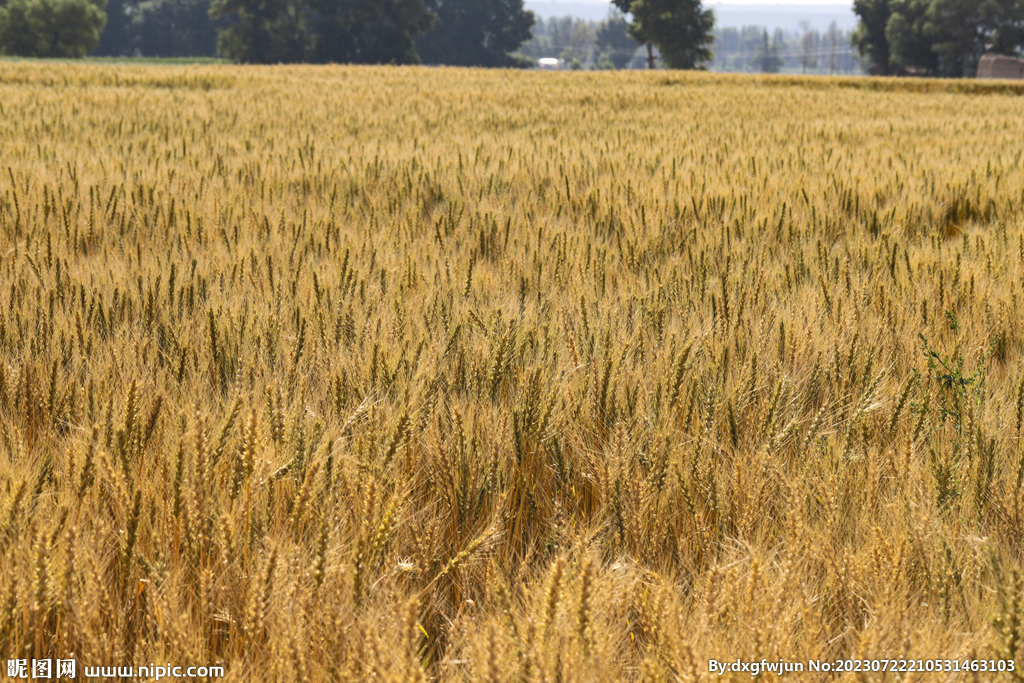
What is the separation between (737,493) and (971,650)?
0.39m

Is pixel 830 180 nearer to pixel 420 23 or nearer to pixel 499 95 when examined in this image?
pixel 499 95

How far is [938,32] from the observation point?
1674 inches

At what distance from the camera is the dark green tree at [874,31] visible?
48.1 metres

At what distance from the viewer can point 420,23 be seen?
45.7 metres

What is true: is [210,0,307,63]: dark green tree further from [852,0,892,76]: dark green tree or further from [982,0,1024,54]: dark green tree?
[982,0,1024,54]: dark green tree

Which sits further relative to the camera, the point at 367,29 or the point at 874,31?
the point at 874,31

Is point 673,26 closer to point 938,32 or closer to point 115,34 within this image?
point 938,32

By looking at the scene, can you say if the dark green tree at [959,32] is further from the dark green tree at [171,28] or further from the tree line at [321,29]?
the dark green tree at [171,28]

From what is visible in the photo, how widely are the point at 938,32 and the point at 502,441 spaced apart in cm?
5199

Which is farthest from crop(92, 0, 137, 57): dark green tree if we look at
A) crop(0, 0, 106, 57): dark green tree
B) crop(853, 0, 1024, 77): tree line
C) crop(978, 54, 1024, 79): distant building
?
crop(978, 54, 1024, 79): distant building

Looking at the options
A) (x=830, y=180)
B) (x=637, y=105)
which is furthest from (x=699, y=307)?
(x=637, y=105)

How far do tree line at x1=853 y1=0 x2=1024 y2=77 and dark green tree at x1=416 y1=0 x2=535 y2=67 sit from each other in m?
25.6

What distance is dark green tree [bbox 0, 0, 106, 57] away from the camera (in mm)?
43812

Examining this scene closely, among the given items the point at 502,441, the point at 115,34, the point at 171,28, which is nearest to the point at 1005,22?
the point at 502,441
